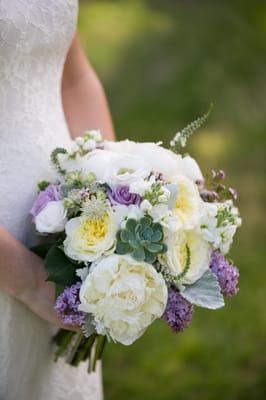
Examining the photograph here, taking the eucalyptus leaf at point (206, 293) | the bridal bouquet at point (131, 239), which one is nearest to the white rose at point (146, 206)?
the bridal bouquet at point (131, 239)

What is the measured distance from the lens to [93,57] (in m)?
7.09

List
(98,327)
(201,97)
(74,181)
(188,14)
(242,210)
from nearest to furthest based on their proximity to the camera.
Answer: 1. (98,327)
2. (74,181)
3. (242,210)
4. (201,97)
5. (188,14)

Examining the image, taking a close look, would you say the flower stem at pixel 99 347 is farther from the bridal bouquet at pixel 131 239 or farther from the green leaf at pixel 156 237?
the green leaf at pixel 156 237

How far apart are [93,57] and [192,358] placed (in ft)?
12.7

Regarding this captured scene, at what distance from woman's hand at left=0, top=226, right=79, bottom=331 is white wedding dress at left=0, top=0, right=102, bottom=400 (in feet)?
0.20

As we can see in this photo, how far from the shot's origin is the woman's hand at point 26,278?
6.11ft

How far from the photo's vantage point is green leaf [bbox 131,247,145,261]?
1.72 metres

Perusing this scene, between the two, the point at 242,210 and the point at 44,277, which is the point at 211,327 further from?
the point at 44,277

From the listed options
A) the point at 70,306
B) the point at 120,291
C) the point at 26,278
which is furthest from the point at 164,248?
the point at 26,278

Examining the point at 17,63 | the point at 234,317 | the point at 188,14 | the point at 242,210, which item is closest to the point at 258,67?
the point at 188,14

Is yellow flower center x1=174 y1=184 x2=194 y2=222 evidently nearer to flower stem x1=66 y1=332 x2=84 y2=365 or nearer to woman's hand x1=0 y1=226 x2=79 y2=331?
woman's hand x1=0 y1=226 x2=79 y2=331

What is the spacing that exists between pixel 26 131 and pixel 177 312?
23.9 inches

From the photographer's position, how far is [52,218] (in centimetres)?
183

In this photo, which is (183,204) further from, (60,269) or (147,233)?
(60,269)
